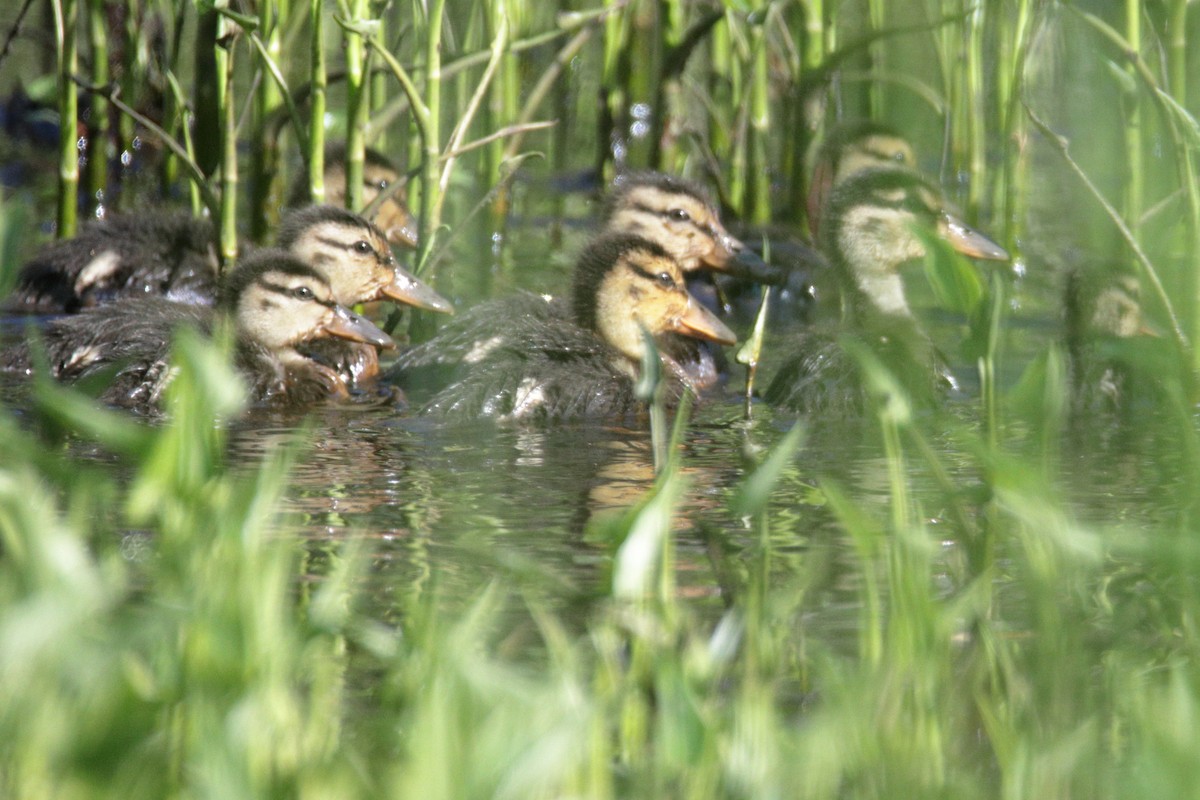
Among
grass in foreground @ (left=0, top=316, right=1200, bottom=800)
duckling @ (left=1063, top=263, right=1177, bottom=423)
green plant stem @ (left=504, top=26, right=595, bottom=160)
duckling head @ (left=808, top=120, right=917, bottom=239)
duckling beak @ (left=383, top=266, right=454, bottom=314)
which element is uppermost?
green plant stem @ (left=504, top=26, right=595, bottom=160)

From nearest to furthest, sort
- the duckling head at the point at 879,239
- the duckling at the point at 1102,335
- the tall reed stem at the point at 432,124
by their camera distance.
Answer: the duckling at the point at 1102,335
the tall reed stem at the point at 432,124
the duckling head at the point at 879,239

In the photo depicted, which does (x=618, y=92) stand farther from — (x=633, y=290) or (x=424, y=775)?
(x=424, y=775)

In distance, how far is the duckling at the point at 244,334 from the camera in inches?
173

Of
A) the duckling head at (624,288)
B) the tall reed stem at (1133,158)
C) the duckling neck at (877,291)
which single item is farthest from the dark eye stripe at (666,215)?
the tall reed stem at (1133,158)

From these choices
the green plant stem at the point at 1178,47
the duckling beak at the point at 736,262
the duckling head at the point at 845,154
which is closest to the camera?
the green plant stem at the point at 1178,47

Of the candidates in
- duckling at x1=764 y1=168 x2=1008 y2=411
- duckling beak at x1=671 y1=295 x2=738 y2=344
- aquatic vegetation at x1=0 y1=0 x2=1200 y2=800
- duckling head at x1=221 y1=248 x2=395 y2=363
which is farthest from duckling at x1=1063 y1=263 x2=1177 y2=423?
duckling head at x1=221 y1=248 x2=395 y2=363

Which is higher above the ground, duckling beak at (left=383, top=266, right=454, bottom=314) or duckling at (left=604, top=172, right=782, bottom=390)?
duckling at (left=604, top=172, right=782, bottom=390)

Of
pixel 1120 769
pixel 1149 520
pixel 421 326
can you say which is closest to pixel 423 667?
pixel 1120 769

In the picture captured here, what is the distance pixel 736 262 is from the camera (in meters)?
5.97

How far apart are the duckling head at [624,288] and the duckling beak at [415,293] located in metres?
0.55

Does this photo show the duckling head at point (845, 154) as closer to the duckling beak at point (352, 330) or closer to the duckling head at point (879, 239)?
the duckling head at point (879, 239)

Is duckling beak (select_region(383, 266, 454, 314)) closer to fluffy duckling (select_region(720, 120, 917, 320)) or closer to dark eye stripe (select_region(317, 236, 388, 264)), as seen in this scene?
dark eye stripe (select_region(317, 236, 388, 264))

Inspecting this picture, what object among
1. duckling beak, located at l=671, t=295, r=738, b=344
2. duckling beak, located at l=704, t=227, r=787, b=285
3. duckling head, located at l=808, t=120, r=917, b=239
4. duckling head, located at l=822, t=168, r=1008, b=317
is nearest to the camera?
duckling beak, located at l=671, t=295, r=738, b=344

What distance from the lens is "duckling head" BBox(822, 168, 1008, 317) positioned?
5535mm
